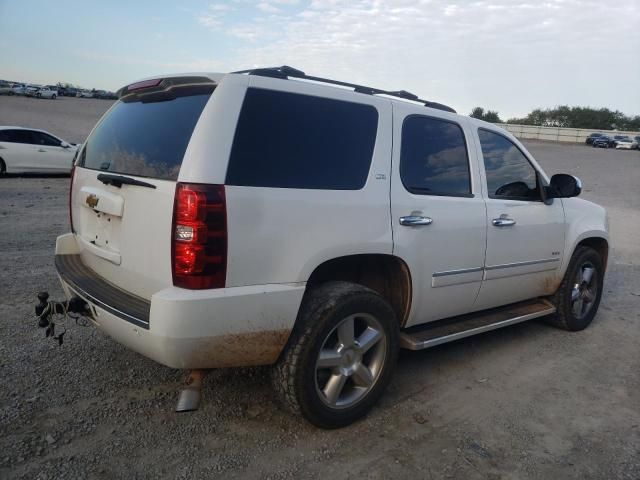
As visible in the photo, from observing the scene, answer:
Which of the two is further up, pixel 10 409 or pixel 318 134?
pixel 318 134

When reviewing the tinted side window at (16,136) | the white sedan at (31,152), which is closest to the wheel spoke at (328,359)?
the white sedan at (31,152)

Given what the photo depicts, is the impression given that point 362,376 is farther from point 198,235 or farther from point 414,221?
point 198,235

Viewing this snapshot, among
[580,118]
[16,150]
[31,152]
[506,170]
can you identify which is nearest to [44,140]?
[31,152]

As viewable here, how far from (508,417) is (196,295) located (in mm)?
2177

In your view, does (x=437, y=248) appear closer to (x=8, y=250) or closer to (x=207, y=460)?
(x=207, y=460)

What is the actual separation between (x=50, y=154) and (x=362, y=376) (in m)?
14.5

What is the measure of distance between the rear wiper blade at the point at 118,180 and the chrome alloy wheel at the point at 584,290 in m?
4.08

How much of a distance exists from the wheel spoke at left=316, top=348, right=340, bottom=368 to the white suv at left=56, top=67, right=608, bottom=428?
0.01m

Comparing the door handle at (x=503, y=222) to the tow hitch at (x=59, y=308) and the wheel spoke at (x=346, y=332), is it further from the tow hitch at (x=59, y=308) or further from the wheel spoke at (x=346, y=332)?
the tow hitch at (x=59, y=308)

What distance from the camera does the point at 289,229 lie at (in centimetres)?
270

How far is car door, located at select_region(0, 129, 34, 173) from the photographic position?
1393 centimetres

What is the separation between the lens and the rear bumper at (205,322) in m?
2.46

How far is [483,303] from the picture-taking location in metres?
4.08

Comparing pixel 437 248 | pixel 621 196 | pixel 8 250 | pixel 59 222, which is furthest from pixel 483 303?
pixel 621 196
